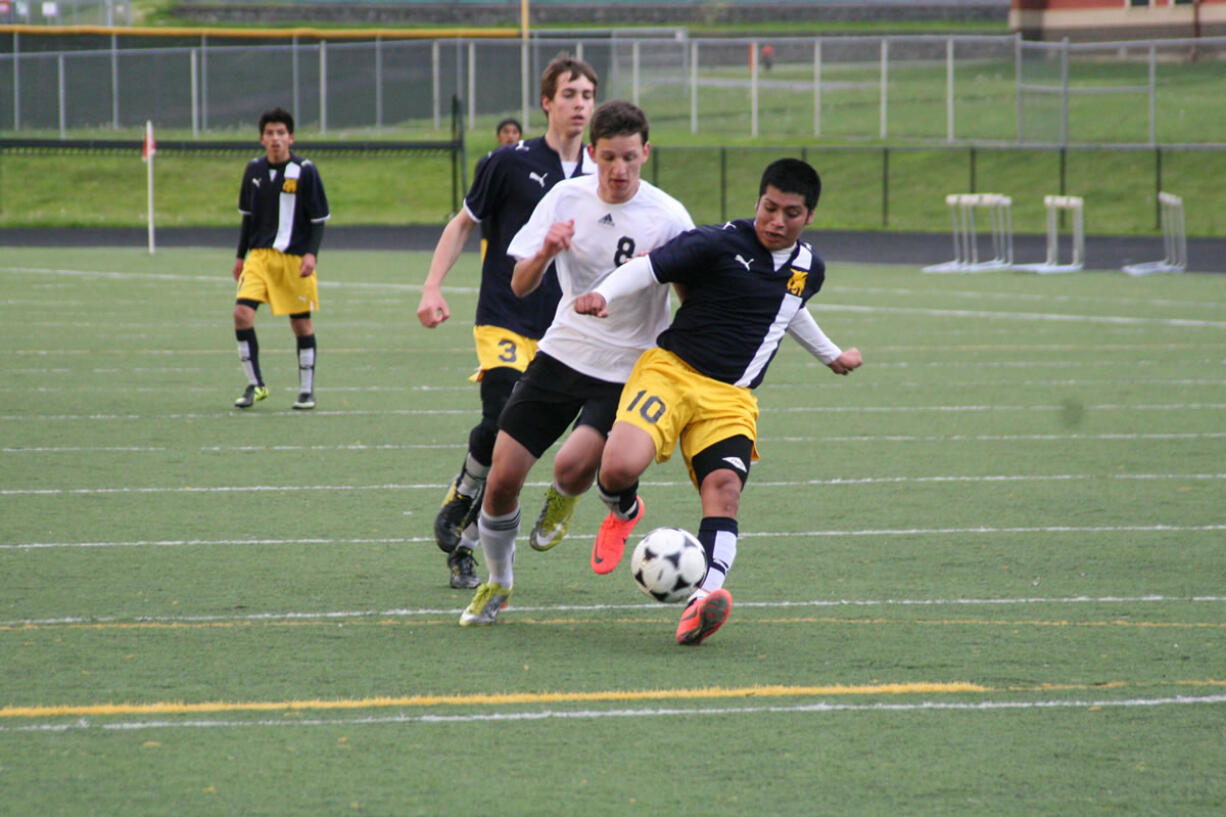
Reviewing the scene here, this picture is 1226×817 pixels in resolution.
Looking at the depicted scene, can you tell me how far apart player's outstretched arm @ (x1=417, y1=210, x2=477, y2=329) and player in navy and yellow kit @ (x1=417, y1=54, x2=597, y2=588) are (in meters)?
0.02

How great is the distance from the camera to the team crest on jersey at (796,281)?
6.17 m

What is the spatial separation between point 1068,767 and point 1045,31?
5225 cm

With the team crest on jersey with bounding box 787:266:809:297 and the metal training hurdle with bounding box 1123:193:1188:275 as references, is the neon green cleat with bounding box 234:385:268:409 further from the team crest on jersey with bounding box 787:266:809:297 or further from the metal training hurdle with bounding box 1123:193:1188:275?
the metal training hurdle with bounding box 1123:193:1188:275

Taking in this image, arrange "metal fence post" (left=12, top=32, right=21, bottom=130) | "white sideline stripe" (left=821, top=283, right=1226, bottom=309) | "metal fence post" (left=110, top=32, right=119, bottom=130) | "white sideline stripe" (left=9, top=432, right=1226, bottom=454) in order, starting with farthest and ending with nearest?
1. "metal fence post" (left=110, top=32, right=119, bottom=130)
2. "metal fence post" (left=12, top=32, right=21, bottom=130)
3. "white sideline stripe" (left=821, top=283, right=1226, bottom=309)
4. "white sideline stripe" (left=9, top=432, right=1226, bottom=454)

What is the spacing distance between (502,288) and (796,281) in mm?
1359

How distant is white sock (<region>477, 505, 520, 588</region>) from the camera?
6.17 meters

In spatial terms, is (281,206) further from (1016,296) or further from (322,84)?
(322,84)

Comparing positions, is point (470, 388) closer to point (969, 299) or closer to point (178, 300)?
point (178, 300)

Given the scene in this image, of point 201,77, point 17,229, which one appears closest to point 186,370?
point 17,229

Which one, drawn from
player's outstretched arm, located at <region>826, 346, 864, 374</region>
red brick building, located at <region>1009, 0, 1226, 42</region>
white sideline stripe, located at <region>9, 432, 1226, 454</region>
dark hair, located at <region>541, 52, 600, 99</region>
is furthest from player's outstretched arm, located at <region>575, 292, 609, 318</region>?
red brick building, located at <region>1009, 0, 1226, 42</region>

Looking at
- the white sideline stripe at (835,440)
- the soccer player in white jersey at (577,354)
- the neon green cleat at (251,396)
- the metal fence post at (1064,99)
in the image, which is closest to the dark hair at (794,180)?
the soccer player in white jersey at (577,354)

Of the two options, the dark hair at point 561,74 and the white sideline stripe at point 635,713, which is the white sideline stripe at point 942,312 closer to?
the dark hair at point 561,74

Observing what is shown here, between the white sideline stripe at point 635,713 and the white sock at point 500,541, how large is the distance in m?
1.21

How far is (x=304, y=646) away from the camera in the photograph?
5.83 metres
